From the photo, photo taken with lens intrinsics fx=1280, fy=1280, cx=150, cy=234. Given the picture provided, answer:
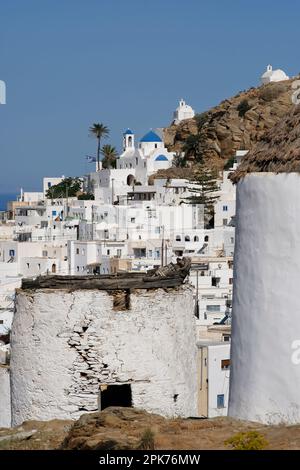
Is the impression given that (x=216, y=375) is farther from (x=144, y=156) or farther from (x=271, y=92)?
(x=271, y=92)

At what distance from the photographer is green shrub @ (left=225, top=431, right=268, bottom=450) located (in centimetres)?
825

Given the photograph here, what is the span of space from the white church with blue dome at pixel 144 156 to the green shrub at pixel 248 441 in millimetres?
87313

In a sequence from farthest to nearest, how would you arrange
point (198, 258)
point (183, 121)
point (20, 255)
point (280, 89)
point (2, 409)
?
point (183, 121) < point (280, 89) < point (20, 255) < point (198, 258) < point (2, 409)

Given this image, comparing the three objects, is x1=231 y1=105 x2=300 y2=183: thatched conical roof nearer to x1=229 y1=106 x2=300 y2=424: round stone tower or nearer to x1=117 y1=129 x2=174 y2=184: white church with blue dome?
x1=229 y1=106 x2=300 y2=424: round stone tower

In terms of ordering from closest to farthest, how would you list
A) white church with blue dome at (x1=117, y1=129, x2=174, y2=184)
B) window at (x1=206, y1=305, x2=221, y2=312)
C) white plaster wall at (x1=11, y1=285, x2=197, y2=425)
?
1. white plaster wall at (x1=11, y1=285, x2=197, y2=425)
2. window at (x1=206, y1=305, x2=221, y2=312)
3. white church with blue dome at (x1=117, y1=129, x2=174, y2=184)

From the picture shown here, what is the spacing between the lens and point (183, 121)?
119m

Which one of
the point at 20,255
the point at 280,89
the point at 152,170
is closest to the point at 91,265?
the point at 20,255

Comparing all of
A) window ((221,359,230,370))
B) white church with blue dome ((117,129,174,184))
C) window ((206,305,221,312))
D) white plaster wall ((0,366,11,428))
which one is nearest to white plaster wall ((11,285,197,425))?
white plaster wall ((0,366,11,428))

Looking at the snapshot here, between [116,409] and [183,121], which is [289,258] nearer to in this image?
[116,409]

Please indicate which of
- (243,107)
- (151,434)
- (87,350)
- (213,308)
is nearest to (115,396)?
(87,350)

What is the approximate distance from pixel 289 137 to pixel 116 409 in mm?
2489

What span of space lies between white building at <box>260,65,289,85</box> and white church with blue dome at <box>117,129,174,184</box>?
14.7 metres

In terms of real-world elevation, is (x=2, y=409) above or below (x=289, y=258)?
below

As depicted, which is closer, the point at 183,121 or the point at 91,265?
the point at 91,265
